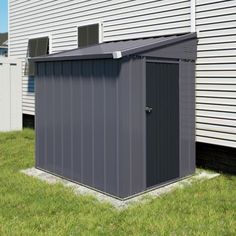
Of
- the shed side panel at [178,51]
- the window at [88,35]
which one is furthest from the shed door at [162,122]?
the window at [88,35]

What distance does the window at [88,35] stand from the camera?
10.5m

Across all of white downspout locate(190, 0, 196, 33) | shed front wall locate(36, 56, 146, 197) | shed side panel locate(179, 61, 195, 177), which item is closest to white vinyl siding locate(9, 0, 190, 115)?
white downspout locate(190, 0, 196, 33)

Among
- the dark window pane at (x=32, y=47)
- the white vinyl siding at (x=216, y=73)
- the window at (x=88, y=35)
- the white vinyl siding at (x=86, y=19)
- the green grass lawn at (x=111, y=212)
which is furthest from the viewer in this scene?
the dark window pane at (x=32, y=47)

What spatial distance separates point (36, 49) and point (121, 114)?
7683mm

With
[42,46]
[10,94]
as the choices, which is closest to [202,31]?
[42,46]

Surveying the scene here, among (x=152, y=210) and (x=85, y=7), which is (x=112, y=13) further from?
(x=152, y=210)

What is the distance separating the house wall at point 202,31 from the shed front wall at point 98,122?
1754mm

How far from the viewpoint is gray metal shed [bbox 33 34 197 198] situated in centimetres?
628

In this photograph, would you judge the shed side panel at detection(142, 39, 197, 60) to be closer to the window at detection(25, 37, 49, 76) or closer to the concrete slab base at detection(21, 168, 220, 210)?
the concrete slab base at detection(21, 168, 220, 210)

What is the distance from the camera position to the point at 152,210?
5.77 metres

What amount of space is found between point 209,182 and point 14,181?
3362 mm

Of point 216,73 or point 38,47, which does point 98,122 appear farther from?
point 38,47

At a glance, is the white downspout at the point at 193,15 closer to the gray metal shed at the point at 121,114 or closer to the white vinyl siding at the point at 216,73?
the white vinyl siding at the point at 216,73

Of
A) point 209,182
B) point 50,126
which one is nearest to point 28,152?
point 50,126
